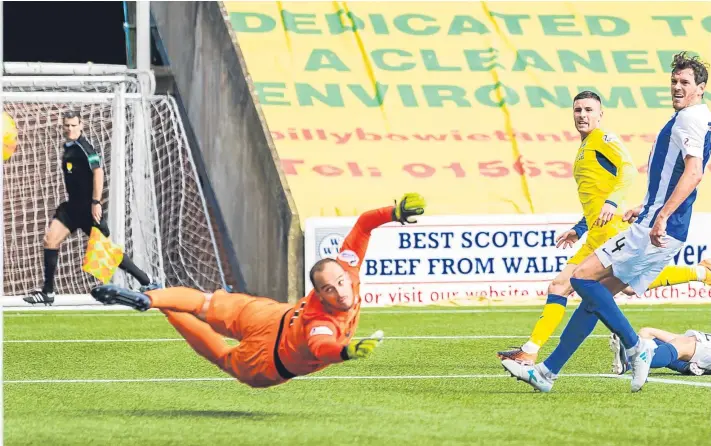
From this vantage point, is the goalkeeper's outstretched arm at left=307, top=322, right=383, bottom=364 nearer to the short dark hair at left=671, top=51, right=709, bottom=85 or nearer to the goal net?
the short dark hair at left=671, top=51, right=709, bottom=85

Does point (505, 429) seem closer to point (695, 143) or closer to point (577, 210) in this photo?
point (695, 143)

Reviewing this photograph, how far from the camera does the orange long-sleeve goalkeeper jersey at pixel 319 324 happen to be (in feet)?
21.0

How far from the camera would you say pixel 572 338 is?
7676mm

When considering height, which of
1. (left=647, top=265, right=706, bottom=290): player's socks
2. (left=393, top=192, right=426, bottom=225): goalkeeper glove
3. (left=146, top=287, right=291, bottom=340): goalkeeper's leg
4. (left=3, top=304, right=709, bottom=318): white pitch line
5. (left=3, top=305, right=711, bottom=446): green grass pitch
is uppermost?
(left=393, top=192, right=426, bottom=225): goalkeeper glove

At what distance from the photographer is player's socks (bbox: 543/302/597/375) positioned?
300 inches

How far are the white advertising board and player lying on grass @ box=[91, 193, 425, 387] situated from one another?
7.51 m

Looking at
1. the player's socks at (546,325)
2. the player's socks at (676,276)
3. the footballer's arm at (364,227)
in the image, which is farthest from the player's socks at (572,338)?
the player's socks at (676,276)

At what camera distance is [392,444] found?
5.64 meters

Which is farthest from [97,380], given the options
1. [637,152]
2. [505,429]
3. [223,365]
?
[637,152]

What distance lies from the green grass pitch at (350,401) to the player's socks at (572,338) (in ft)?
0.61

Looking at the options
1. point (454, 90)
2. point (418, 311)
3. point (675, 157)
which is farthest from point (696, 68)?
point (454, 90)

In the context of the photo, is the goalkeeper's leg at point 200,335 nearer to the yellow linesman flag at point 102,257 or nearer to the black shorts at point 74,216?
the yellow linesman flag at point 102,257

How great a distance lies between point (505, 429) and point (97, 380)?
10.3ft

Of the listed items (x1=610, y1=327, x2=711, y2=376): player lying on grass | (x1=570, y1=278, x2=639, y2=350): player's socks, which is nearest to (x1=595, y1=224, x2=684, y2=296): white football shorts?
(x1=570, y1=278, x2=639, y2=350): player's socks
